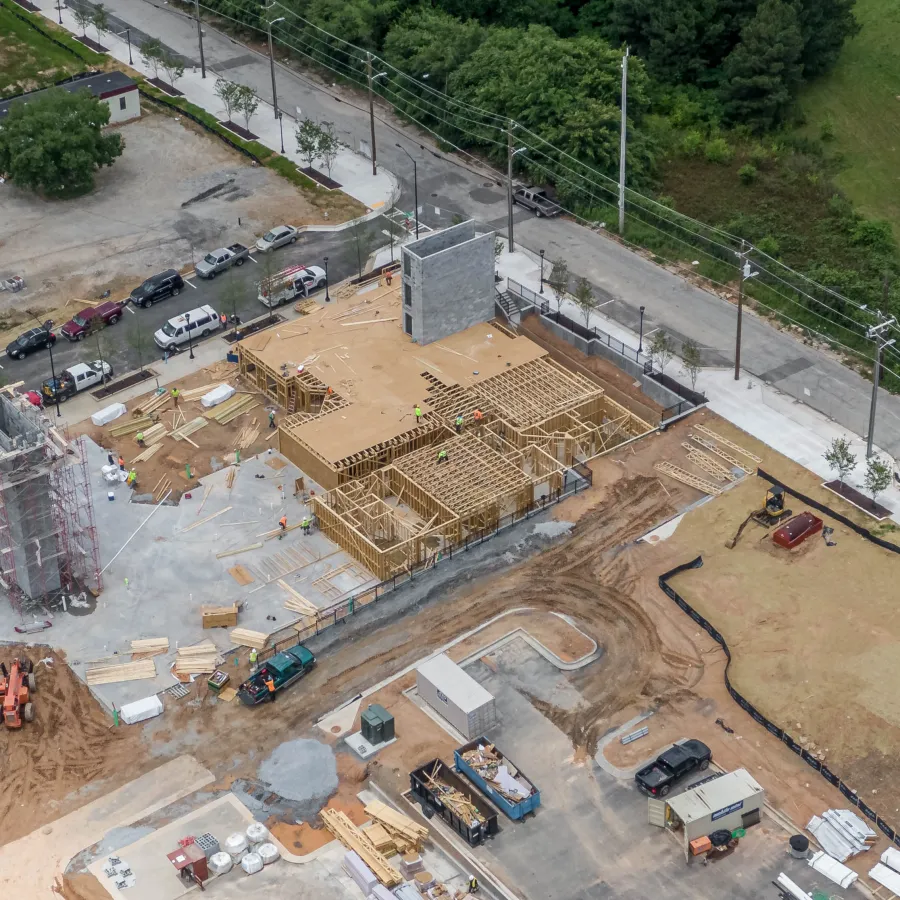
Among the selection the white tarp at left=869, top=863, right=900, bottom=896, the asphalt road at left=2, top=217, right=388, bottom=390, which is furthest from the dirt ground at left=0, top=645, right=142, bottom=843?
the white tarp at left=869, top=863, right=900, bottom=896

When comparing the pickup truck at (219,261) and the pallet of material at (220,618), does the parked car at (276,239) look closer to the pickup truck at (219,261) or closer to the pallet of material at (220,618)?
the pickup truck at (219,261)

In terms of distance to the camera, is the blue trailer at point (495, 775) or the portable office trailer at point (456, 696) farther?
the portable office trailer at point (456, 696)

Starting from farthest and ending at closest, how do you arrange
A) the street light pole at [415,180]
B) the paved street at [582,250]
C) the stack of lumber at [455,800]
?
the street light pole at [415,180]
the paved street at [582,250]
the stack of lumber at [455,800]

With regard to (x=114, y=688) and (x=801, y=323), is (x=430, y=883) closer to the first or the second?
(x=114, y=688)

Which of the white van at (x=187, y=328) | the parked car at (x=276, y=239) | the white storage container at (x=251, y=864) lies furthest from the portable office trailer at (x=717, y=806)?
the parked car at (x=276, y=239)

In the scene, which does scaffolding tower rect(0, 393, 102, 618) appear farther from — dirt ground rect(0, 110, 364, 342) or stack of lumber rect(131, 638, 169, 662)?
dirt ground rect(0, 110, 364, 342)

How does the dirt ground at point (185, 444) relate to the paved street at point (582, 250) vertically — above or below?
below

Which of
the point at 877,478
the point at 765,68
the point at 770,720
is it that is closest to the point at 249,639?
the point at 770,720

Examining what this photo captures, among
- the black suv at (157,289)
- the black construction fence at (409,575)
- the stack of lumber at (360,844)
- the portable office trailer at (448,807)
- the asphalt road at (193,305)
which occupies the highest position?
the black suv at (157,289)
